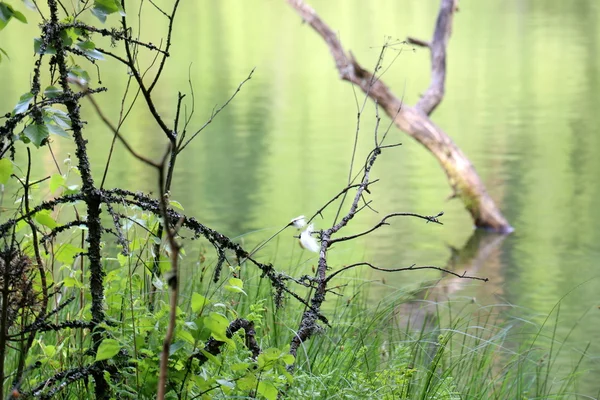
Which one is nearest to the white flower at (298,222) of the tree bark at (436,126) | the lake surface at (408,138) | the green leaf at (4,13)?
the green leaf at (4,13)

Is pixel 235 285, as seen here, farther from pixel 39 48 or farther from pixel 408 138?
pixel 408 138

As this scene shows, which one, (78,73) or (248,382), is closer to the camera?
(248,382)

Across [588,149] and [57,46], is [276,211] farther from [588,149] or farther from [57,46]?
[57,46]

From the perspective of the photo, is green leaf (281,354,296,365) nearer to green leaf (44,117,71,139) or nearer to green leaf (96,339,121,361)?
green leaf (96,339,121,361)

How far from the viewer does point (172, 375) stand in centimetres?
114

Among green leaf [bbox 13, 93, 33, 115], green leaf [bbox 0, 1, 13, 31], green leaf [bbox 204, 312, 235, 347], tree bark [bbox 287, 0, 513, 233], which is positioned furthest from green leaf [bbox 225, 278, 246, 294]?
tree bark [bbox 287, 0, 513, 233]

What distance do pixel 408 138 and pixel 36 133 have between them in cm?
906

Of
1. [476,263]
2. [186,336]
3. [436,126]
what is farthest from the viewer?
[436,126]

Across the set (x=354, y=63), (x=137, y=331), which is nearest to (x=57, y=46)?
(x=137, y=331)

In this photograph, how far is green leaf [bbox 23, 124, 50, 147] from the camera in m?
1.17

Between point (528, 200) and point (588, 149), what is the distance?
2.22 m

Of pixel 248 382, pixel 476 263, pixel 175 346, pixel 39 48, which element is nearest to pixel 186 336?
pixel 175 346

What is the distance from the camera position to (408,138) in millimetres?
10062

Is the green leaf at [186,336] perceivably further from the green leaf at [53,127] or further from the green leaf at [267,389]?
the green leaf at [53,127]
